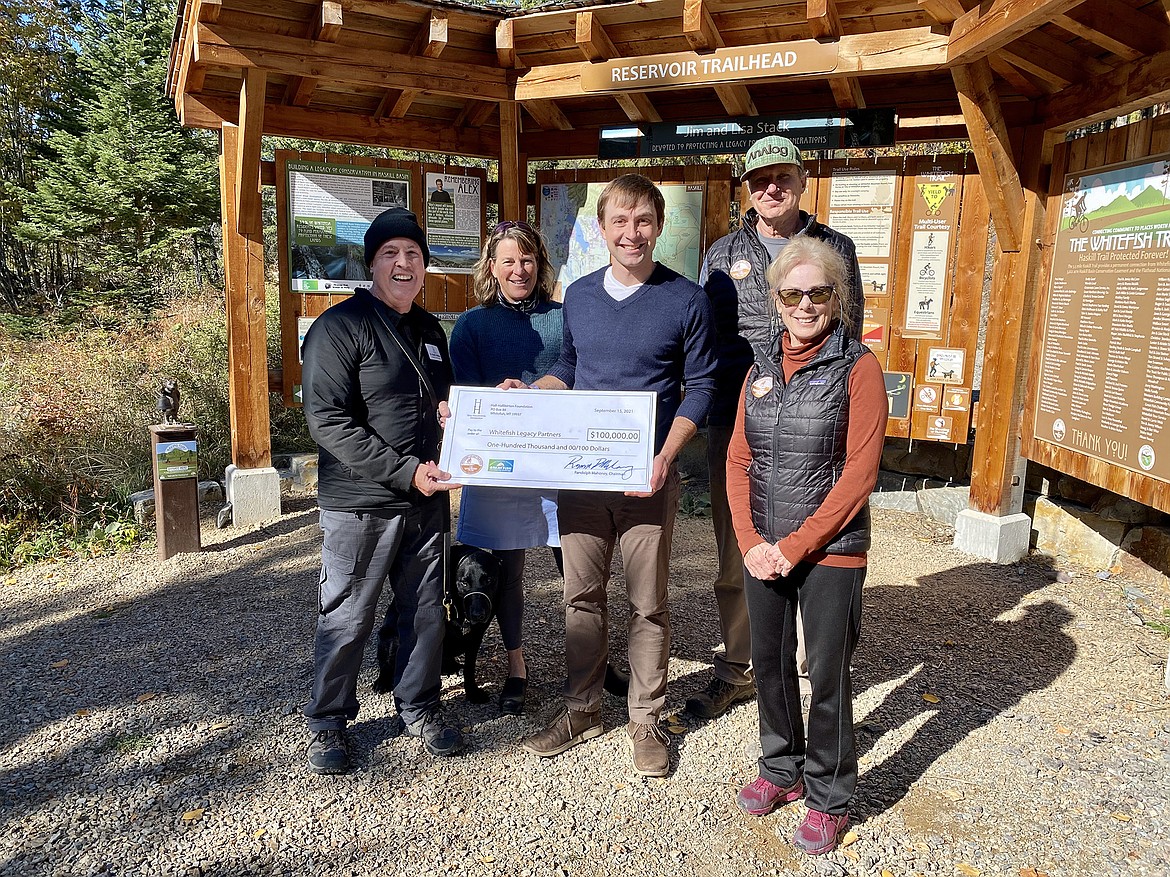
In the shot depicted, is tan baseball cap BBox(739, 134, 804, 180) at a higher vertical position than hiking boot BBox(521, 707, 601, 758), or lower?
higher

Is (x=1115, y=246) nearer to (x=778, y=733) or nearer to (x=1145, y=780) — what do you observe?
(x=1145, y=780)

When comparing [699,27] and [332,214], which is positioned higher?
[699,27]

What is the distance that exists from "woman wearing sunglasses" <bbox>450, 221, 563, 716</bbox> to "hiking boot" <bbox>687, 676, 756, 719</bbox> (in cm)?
102

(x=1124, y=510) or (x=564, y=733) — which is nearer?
(x=564, y=733)

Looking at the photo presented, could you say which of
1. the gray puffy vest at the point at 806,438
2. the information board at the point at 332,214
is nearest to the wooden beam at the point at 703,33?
the information board at the point at 332,214

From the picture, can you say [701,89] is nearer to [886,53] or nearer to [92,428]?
[886,53]

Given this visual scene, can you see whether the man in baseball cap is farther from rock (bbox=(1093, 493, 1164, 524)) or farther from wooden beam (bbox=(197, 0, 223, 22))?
wooden beam (bbox=(197, 0, 223, 22))

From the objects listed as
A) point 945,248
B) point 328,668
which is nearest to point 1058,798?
point 328,668

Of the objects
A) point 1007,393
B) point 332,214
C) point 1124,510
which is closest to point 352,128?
point 332,214

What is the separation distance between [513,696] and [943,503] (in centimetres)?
457

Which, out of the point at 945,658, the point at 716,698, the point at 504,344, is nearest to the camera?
the point at 504,344

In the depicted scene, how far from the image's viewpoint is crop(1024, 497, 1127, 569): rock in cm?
552

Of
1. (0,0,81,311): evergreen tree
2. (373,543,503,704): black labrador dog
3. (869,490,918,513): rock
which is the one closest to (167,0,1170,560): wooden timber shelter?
(869,490,918,513): rock

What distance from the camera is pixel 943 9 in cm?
457
